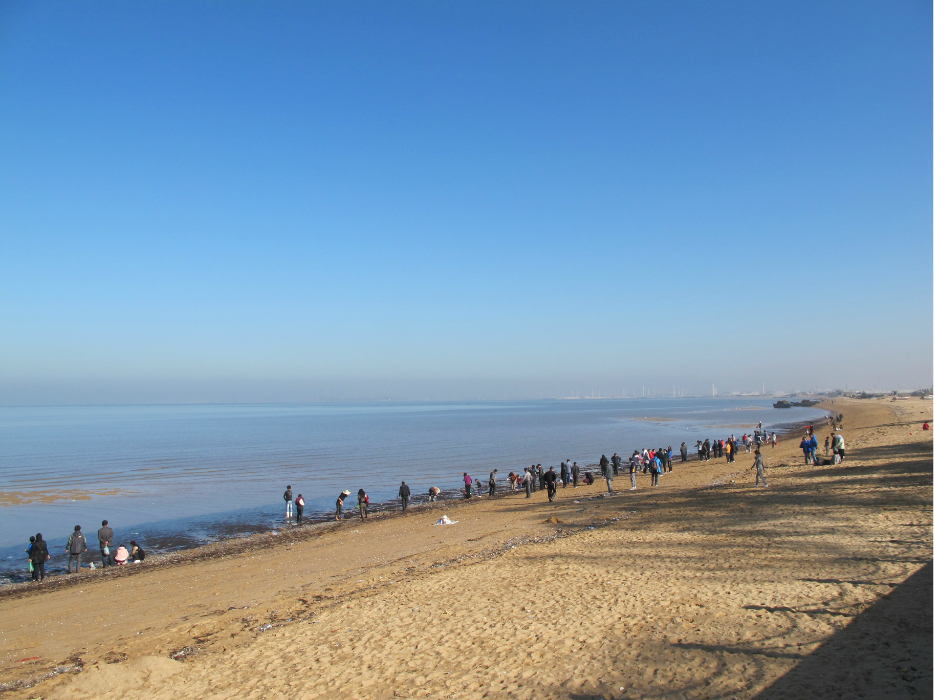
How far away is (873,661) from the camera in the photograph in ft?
23.0

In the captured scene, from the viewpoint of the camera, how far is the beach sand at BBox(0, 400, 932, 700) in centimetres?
748

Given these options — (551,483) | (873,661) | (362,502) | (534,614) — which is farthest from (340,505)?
(873,661)

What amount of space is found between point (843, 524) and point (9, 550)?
2660 centimetres

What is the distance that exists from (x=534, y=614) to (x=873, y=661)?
16.0ft

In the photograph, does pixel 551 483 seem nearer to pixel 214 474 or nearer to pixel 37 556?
pixel 37 556

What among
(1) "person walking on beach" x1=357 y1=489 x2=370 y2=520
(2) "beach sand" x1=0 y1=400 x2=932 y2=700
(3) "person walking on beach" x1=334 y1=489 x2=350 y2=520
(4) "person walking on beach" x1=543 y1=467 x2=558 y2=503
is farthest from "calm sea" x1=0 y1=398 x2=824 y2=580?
(4) "person walking on beach" x1=543 y1=467 x2=558 y2=503

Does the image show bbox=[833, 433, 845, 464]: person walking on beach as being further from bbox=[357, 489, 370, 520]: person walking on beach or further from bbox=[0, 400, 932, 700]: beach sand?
bbox=[357, 489, 370, 520]: person walking on beach

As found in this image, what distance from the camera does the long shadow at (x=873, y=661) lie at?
6.44m

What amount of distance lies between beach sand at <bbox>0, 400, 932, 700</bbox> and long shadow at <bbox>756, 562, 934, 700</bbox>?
0.09ft

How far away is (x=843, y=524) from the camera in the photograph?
14070 millimetres

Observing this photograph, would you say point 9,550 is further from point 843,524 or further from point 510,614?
point 843,524

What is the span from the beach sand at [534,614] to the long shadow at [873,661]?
3 cm

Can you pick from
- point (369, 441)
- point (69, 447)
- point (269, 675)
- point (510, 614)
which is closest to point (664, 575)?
point (510, 614)

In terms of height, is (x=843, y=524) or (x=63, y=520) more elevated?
(x=843, y=524)
